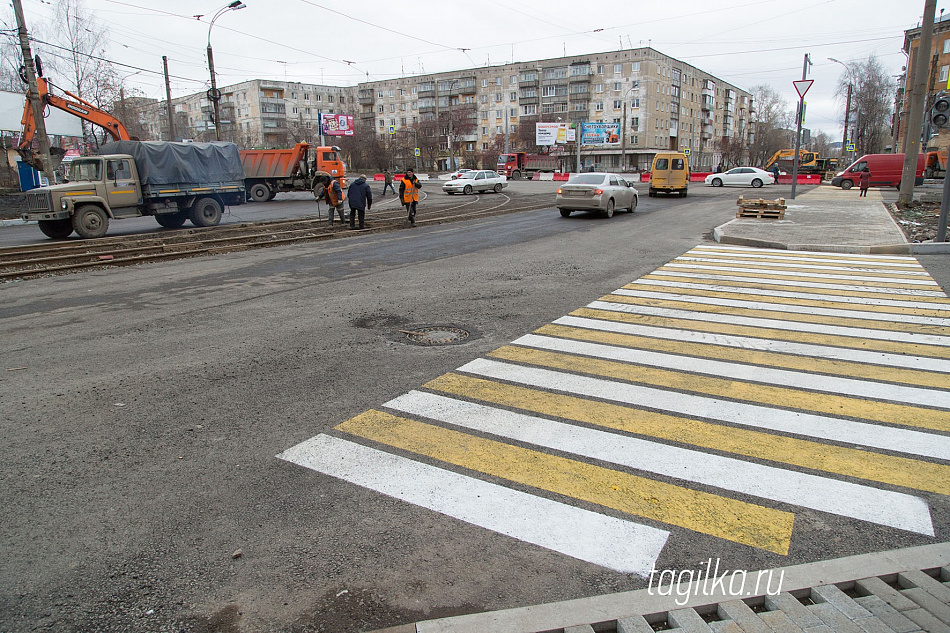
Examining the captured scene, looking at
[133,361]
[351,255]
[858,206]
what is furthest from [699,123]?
[133,361]

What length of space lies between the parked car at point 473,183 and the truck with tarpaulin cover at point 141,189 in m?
17.2

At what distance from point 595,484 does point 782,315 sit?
5.43 meters

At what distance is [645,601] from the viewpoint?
8.45 feet

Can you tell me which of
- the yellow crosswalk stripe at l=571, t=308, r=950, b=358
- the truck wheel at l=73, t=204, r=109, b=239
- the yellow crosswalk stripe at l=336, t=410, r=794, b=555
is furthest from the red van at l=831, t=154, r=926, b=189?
the yellow crosswalk stripe at l=336, t=410, r=794, b=555

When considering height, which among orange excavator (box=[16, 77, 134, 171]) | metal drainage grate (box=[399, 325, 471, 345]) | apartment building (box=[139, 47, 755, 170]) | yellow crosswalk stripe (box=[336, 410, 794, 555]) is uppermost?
apartment building (box=[139, 47, 755, 170])

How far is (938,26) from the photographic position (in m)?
63.5

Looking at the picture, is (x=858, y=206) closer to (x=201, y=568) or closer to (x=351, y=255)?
(x=351, y=255)

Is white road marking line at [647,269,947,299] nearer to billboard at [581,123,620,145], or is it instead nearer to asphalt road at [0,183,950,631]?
asphalt road at [0,183,950,631]

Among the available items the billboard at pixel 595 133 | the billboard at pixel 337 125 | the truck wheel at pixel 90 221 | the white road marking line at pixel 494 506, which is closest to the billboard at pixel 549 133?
the billboard at pixel 595 133

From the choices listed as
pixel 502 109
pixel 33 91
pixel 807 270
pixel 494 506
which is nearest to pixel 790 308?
pixel 807 270

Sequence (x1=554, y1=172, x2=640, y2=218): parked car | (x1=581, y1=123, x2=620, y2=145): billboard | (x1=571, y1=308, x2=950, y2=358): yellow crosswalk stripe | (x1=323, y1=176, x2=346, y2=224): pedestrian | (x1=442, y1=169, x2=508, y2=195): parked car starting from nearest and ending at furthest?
(x1=571, y1=308, x2=950, y2=358): yellow crosswalk stripe
(x1=323, y1=176, x2=346, y2=224): pedestrian
(x1=554, y1=172, x2=640, y2=218): parked car
(x1=442, y1=169, x2=508, y2=195): parked car
(x1=581, y1=123, x2=620, y2=145): billboard

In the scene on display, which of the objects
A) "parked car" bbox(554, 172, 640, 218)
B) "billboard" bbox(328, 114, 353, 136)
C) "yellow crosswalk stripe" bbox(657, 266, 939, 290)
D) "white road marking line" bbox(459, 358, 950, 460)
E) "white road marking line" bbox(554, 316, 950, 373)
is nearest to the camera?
"white road marking line" bbox(459, 358, 950, 460)

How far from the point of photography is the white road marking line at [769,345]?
5.73 m

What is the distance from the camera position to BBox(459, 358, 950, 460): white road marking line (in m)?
4.05
